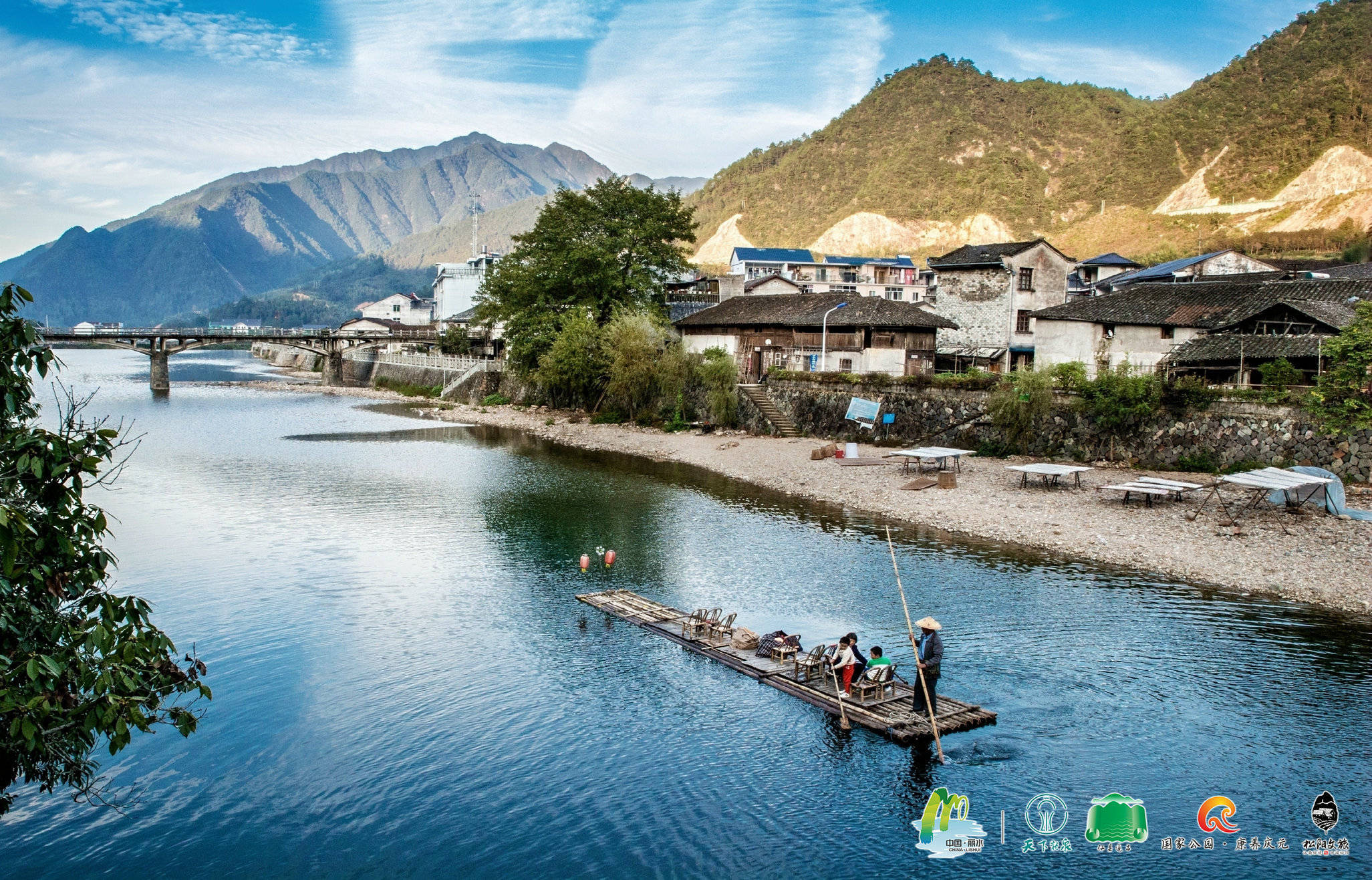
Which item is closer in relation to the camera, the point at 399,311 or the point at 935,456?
the point at 935,456

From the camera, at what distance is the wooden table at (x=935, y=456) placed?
3859 centimetres

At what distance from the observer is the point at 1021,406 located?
135ft

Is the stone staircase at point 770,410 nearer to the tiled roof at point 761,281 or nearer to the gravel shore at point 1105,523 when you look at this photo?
the gravel shore at point 1105,523

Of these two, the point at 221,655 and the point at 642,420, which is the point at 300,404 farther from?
the point at 221,655

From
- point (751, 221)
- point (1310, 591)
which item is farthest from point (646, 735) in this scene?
point (751, 221)

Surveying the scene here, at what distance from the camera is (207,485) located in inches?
1561

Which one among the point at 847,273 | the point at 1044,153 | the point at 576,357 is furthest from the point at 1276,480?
the point at 1044,153

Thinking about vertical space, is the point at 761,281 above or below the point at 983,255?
below

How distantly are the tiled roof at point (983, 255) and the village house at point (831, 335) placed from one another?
4.78 m

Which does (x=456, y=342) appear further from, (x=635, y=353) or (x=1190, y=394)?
(x=1190, y=394)

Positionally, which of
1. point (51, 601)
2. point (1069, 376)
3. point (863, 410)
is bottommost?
point (51, 601)

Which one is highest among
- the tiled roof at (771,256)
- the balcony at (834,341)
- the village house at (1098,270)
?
the tiled roof at (771,256)

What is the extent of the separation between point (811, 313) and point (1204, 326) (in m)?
22.6

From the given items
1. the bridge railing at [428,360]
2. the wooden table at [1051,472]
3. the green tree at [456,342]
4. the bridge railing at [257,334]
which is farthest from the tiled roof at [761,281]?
the wooden table at [1051,472]
